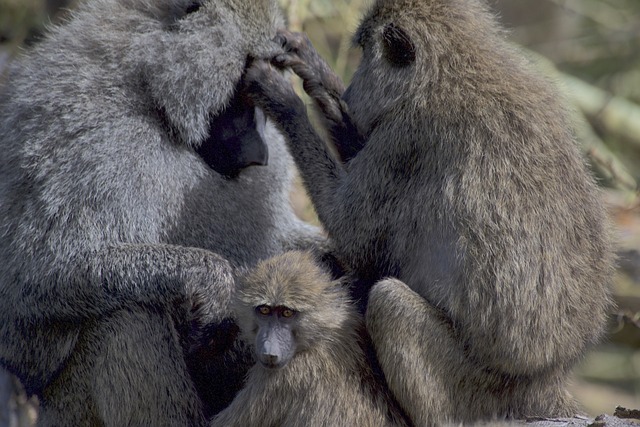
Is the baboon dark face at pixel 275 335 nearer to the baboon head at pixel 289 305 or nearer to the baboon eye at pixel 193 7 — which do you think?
the baboon head at pixel 289 305

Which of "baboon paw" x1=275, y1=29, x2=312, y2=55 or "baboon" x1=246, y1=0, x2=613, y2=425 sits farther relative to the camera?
"baboon paw" x1=275, y1=29, x2=312, y2=55

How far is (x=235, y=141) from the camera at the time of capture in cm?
523

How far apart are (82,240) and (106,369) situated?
0.64 m

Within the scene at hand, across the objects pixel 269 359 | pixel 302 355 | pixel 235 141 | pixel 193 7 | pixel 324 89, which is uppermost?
pixel 193 7

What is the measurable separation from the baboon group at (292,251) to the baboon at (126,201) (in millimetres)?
11

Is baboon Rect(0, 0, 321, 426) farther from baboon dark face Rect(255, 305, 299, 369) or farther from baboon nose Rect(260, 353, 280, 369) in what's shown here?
baboon nose Rect(260, 353, 280, 369)

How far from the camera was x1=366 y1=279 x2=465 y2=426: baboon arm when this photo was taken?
14.5ft

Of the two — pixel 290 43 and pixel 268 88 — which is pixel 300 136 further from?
pixel 290 43

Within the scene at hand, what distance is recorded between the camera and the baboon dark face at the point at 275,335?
4.36 metres

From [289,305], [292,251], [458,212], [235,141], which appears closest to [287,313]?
[289,305]

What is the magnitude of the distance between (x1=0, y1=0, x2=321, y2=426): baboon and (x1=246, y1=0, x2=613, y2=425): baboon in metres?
0.38

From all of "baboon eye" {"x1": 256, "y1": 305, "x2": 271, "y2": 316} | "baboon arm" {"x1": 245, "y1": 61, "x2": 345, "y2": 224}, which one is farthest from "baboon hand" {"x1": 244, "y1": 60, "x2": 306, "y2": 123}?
"baboon eye" {"x1": 256, "y1": 305, "x2": 271, "y2": 316}

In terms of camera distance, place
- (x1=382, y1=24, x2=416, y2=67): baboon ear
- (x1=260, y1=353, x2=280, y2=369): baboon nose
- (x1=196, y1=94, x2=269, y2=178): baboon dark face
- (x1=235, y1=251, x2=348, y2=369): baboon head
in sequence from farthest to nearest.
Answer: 1. (x1=196, y1=94, x2=269, y2=178): baboon dark face
2. (x1=382, y1=24, x2=416, y2=67): baboon ear
3. (x1=235, y1=251, x2=348, y2=369): baboon head
4. (x1=260, y1=353, x2=280, y2=369): baboon nose

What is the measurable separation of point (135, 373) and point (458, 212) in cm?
172
